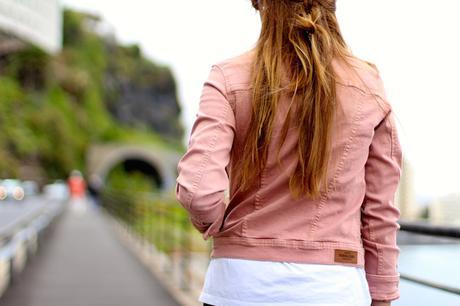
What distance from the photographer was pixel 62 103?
2135 inches

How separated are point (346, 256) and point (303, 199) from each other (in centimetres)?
14

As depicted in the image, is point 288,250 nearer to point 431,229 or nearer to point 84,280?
point 431,229

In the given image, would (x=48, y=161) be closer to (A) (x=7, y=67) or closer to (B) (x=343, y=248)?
(A) (x=7, y=67)

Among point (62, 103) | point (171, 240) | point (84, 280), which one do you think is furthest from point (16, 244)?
point (62, 103)

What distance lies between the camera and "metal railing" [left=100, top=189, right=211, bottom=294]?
25.8ft

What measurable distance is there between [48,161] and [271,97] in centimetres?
4709

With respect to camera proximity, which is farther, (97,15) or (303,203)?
(97,15)

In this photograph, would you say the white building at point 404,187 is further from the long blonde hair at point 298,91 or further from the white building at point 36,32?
the white building at point 36,32

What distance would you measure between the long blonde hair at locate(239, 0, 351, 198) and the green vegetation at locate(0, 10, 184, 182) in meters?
40.1

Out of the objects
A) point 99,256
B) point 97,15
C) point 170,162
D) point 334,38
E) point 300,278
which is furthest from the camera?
point 97,15

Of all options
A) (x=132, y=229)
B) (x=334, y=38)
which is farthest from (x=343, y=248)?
(x=132, y=229)

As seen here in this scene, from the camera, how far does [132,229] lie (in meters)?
15.4

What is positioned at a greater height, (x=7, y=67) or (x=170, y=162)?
(x=7, y=67)

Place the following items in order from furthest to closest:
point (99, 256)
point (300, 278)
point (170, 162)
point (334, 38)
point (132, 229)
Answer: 1. point (170, 162)
2. point (132, 229)
3. point (99, 256)
4. point (334, 38)
5. point (300, 278)
